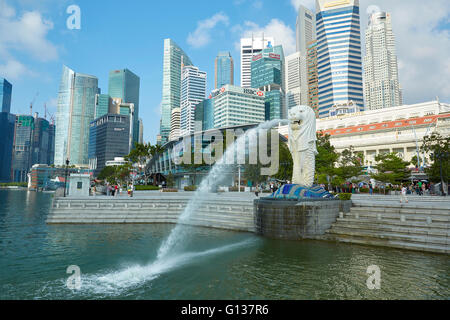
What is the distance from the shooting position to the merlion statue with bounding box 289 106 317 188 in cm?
1892

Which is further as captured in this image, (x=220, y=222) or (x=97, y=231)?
(x=220, y=222)

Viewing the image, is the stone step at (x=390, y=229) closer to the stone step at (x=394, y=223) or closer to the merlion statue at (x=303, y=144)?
the stone step at (x=394, y=223)

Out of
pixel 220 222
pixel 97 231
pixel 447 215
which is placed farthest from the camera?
pixel 220 222

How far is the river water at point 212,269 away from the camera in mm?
8453

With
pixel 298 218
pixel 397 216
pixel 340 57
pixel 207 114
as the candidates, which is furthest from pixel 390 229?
pixel 207 114

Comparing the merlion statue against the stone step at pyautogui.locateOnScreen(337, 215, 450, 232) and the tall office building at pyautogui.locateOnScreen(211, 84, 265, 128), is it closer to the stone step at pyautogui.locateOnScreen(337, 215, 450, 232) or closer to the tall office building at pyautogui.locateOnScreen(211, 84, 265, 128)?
the stone step at pyautogui.locateOnScreen(337, 215, 450, 232)

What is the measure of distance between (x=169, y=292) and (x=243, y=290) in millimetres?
2388

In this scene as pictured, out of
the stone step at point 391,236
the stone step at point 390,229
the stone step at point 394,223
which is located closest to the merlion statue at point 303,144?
→ the stone step at point 394,223

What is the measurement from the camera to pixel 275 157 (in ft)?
153

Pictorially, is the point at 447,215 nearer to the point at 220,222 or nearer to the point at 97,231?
the point at 220,222

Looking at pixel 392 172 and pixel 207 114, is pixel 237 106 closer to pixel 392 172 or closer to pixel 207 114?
pixel 207 114

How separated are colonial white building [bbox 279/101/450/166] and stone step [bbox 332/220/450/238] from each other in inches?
2426

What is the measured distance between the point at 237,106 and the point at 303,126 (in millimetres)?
144275

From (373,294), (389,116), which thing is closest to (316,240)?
(373,294)
